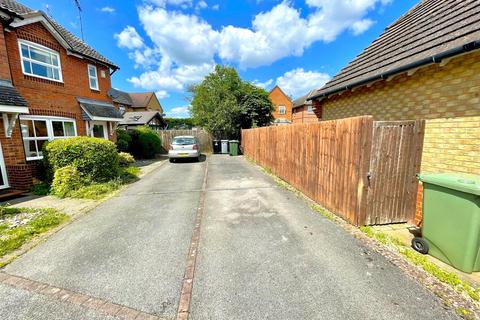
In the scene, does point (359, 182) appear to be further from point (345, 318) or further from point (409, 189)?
point (345, 318)

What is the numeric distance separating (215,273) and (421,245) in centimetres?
309

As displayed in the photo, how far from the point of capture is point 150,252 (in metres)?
3.40

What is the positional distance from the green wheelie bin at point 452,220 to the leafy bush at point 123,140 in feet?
48.7

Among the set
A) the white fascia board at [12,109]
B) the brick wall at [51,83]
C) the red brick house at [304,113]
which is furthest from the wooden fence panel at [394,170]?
the red brick house at [304,113]

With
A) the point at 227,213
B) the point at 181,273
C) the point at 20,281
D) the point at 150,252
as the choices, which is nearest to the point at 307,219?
the point at 227,213

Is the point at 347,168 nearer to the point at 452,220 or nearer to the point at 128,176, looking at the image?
the point at 452,220

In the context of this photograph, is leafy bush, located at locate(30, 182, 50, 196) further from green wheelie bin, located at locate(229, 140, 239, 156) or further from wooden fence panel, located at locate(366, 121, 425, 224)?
green wheelie bin, located at locate(229, 140, 239, 156)

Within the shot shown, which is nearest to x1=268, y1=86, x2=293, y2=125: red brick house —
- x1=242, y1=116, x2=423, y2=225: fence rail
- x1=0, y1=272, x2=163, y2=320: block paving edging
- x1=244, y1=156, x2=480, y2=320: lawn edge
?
x1=242, y1=116, x2=423, y2=225: fence rail

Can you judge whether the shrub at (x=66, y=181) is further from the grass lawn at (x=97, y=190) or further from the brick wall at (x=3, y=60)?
the brick wall at (x=3, y=60)

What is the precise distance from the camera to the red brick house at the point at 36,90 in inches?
271

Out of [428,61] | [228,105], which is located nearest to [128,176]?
[428,61]

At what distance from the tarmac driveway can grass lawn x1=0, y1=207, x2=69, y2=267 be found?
1.48ft

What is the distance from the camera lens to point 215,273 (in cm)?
285

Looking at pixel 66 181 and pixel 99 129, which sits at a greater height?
pixel 99 129
